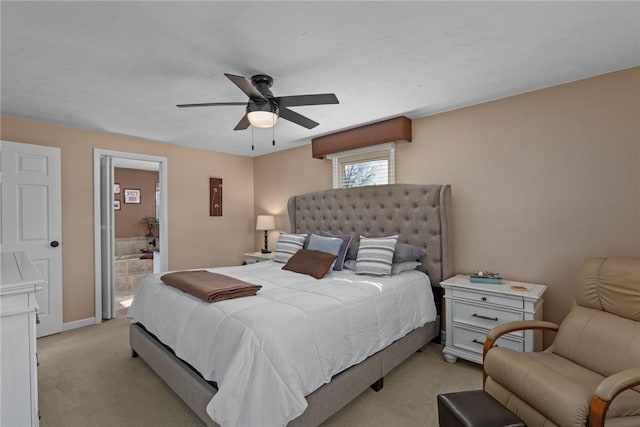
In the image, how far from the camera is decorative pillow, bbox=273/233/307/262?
379 cm

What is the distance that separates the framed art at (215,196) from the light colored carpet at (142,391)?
95.3 inches

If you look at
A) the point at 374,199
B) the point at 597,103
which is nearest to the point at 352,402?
the point at 374,199

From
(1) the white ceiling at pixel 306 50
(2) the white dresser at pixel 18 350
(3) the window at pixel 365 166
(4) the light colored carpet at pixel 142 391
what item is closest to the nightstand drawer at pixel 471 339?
(4) the light colored carpet at pixel 142 391

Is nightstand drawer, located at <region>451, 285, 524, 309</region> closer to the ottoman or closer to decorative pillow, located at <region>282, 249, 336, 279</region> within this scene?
the ottoman

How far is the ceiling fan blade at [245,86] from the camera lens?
6.25 feet

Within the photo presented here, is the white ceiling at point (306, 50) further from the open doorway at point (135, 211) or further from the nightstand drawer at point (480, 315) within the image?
the open doorway at point (135, 211)

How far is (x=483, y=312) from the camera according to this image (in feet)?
8.67

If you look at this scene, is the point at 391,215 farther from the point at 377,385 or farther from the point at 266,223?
the point at 266,223

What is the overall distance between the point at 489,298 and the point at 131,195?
8.05 meters

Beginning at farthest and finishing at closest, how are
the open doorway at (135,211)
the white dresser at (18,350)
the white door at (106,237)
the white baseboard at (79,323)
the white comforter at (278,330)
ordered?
the open doorway at (135,211), the white door at (106,237), the white baseboard at (79,323), the white comforter at (278,330), the white dresser at (18,350)

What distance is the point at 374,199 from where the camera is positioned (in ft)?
12.2

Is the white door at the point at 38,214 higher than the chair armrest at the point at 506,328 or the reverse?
higher

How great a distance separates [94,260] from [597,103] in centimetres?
553

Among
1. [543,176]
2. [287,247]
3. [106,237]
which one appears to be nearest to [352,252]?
[287,247]
